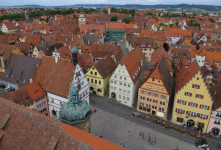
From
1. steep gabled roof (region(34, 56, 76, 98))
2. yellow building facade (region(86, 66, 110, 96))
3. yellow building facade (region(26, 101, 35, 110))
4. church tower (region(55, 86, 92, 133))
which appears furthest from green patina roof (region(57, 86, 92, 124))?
yellow building facade (region(86, 66, 110, 96))

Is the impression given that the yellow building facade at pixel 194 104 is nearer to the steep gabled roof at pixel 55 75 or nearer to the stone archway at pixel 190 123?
the stone archway at pixel 190 123

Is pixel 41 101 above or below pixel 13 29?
below

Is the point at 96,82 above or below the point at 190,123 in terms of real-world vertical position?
above

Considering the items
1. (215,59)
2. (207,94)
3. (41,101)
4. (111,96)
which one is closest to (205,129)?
(207,94)

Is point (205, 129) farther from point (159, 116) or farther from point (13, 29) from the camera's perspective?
point (13, 29)

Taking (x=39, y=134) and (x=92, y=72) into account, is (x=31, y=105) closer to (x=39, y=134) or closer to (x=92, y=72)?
(x=92, y=72)

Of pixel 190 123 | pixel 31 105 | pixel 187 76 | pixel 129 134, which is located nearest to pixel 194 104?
pixel 190 123
